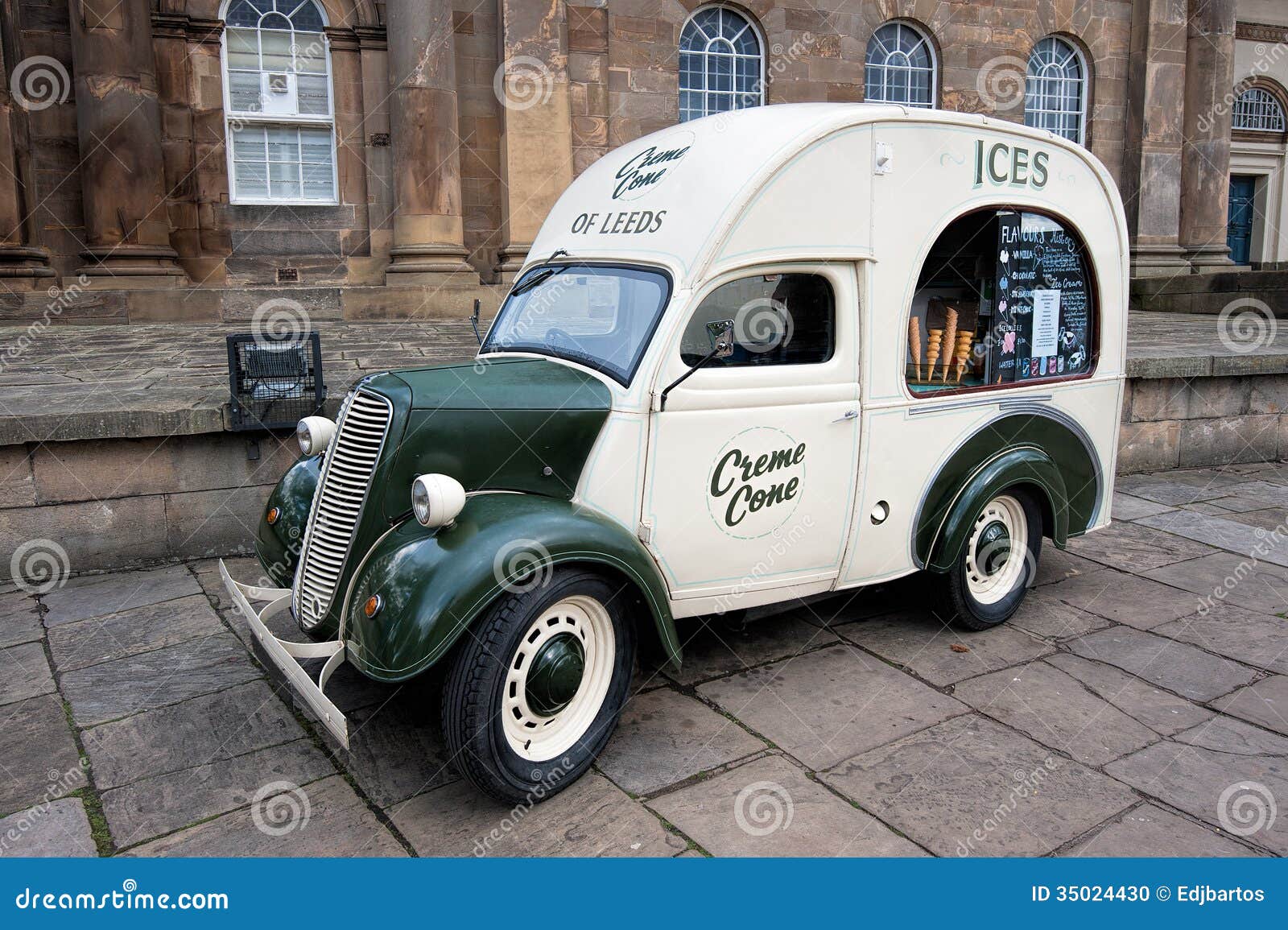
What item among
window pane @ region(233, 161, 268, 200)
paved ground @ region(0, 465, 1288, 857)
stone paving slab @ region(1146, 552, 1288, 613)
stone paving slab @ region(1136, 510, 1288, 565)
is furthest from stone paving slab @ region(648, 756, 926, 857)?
window pane @ region(233, 161, 268, 200)

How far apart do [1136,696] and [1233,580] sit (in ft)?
7.10

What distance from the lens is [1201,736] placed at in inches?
153

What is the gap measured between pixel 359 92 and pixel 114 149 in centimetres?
300

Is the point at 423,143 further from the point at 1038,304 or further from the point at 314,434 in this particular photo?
the point at 1038,304

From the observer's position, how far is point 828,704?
4.16 meters

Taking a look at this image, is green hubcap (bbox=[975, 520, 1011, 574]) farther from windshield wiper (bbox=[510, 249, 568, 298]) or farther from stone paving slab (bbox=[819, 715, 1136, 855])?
windshield wiper (bbox=[510, 249, 568, 298])

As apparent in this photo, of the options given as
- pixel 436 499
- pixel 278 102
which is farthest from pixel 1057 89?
pixel 436 499

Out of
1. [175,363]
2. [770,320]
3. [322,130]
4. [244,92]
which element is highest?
[244,92]

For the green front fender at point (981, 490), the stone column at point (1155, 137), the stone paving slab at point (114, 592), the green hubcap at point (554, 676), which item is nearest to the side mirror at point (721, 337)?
the green hubcap at point (554, 676)

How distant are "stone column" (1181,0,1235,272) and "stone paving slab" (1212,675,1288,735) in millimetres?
15487

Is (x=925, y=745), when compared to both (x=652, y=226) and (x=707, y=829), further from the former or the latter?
(x=652, y=226)

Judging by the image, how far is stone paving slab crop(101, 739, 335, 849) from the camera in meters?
3.29

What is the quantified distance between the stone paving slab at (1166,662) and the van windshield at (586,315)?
9.00 ft

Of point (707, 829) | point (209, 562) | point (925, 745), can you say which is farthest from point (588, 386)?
point (209, 562)
